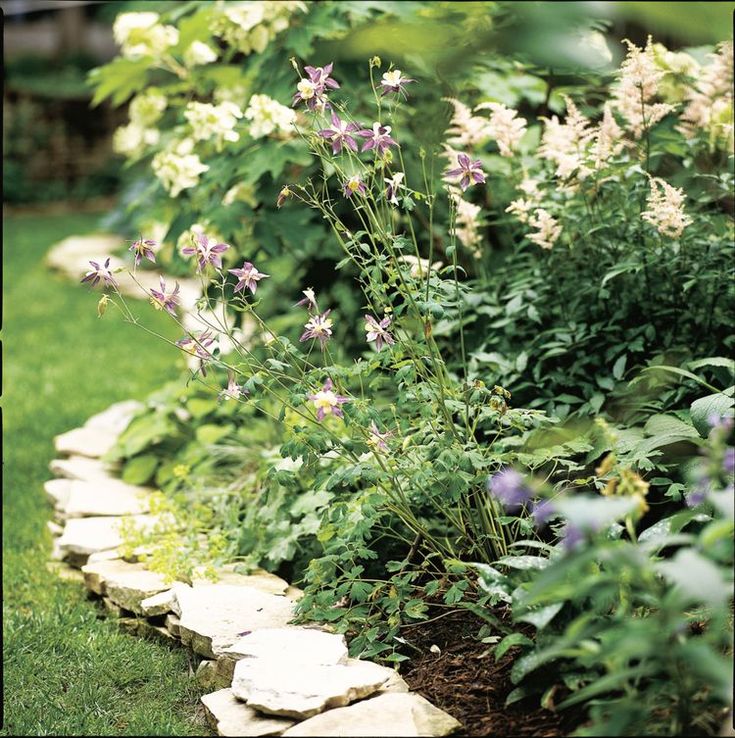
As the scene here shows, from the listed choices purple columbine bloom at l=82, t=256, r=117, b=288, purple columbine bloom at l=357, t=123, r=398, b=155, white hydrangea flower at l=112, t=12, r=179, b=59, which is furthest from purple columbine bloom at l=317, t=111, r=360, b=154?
white hydrangea flower at l=112, t=12, r=179, b=59

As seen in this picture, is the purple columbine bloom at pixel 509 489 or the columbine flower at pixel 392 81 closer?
the purple columbine bloom at pixel 509 489

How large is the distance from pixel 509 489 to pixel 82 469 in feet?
8.59

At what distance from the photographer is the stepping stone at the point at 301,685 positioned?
202 centimetres

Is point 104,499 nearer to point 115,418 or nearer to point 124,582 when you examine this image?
point 124,582

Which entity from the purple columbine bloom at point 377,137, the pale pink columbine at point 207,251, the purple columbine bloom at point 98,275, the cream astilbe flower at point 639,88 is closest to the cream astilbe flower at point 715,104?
the cream astilbe flower at point 639,88

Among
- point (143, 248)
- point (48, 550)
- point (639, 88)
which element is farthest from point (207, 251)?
point (48, 550)

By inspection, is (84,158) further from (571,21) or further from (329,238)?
(571,21)

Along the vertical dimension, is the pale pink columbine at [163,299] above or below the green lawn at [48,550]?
above

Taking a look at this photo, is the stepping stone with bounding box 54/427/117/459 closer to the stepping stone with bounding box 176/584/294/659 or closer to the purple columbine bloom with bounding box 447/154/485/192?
the stepping stone with bounding box 176/584/294/659

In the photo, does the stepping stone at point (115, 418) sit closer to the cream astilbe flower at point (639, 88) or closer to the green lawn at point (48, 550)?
the green lawn at point (48, 550)

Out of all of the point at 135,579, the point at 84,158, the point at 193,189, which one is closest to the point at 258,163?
the point at 193,189

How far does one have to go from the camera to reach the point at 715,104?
2.91 metres

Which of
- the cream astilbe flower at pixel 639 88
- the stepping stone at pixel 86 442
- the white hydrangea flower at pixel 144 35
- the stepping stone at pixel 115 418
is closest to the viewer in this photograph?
the cream astilbe flower at pixel 639 88

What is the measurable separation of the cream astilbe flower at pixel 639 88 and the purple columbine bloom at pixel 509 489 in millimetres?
1045
